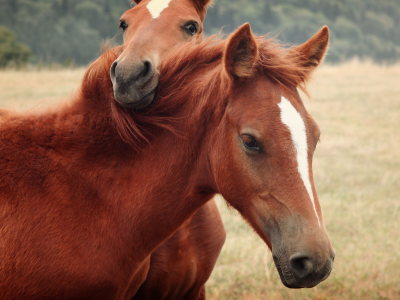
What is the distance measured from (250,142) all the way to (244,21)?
3655 cm

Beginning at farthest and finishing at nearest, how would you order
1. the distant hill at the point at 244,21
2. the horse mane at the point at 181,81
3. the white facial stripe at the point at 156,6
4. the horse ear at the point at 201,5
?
the distant hill at the point at 244,21 < the horse ear at the point at 201,5 < the white facial stripe at the point at 156,6 < the horse mane at the point at 181,81

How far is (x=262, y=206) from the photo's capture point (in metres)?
1.95

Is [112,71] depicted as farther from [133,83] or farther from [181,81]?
[181,81]

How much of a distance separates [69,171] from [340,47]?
3969 centimetres

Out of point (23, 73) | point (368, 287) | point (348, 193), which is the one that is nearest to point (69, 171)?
point (368, 287)

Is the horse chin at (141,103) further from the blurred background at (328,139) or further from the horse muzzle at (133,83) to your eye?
the blurred background at (328,139)

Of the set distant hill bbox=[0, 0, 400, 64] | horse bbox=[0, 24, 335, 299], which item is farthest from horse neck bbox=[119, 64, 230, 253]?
distant hill bbox=[0, 0, 400, 64]

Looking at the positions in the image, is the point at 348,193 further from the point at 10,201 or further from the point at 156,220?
the point at 10,201

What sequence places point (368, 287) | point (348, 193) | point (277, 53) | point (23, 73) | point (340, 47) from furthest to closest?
point (340, 47) → point (23, 73) → point (348, 193) → point (368, 287) → point (277, 53)

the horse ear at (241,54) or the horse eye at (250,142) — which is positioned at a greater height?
the horse ear at (241,54)

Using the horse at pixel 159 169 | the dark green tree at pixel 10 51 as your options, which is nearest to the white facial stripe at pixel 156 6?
the horse at pixel 159 169

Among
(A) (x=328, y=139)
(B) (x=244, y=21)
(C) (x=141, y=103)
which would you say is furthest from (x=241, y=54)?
(B) (x=244, y=21)

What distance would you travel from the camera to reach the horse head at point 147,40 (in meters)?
2.26

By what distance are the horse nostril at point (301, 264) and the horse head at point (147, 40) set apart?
1200 millimetres
